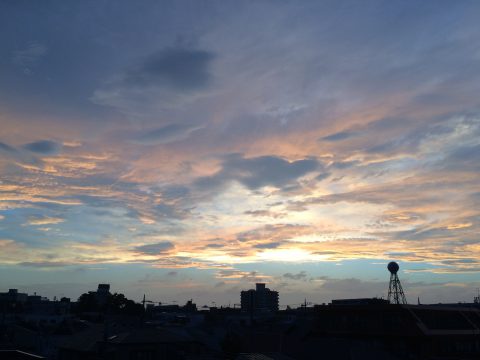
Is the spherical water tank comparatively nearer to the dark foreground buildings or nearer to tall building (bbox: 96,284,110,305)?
the dark foreground buildings

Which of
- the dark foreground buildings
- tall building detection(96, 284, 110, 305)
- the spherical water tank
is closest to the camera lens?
the dark foreground buildings

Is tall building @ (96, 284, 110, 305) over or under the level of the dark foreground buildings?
over

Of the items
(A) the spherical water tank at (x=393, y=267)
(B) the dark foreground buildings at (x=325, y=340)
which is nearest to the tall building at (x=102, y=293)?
(B) the dark foreground buildings at (x=325, y=340)

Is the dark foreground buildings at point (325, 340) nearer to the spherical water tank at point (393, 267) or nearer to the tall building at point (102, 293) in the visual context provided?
the spherical water tank at point (393, 267)

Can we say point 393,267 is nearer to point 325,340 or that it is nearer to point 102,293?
point 325,340

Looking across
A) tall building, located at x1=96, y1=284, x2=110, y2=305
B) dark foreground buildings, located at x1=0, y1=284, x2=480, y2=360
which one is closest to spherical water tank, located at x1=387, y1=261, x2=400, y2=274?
dark foreground buildings, located at x1=0, y1=284, x2=480, y2=360

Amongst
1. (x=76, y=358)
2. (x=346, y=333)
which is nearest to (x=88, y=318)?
(x=76, y=358)

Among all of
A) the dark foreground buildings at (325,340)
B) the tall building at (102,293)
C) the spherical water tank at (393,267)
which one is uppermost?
the spherical water tank at (393,267)

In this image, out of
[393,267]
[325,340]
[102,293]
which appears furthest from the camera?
[102,293]

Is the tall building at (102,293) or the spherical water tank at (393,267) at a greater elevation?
the spherical water tank at (393,267)

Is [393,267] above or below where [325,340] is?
above

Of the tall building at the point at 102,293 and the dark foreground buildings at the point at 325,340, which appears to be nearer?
the dark foreground buildings at the point at 325,340

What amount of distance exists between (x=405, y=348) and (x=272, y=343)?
21337mm

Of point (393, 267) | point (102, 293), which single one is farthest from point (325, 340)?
point (102, 293)
